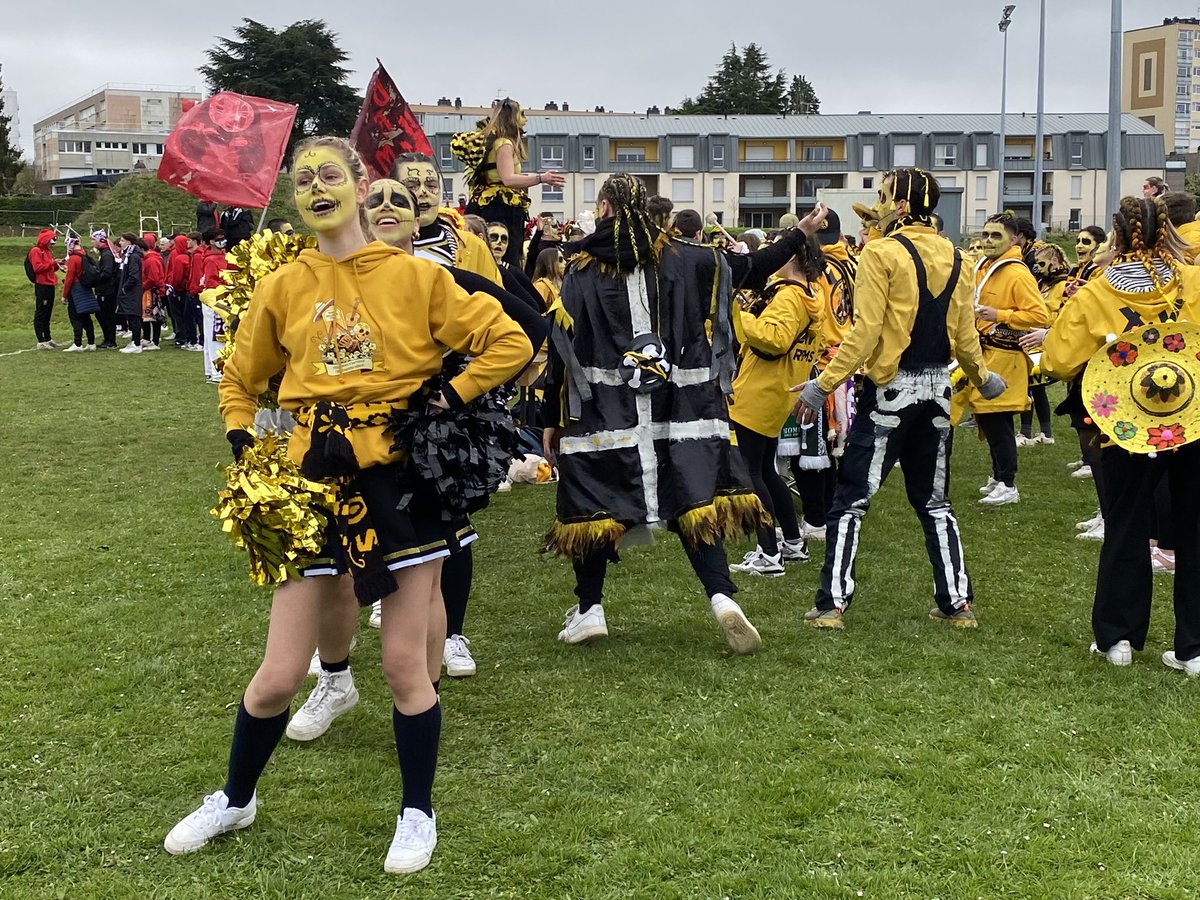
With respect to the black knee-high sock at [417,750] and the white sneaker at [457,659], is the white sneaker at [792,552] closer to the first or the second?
the white sneaker at [457,659]

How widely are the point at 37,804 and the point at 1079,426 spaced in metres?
5.02

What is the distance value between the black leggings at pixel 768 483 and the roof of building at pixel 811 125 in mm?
73034

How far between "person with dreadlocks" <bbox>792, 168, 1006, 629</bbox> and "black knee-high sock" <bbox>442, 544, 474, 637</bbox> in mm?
1819

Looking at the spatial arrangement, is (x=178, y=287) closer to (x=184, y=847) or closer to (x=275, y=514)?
(x=184, y=847)

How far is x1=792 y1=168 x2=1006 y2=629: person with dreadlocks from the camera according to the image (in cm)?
559

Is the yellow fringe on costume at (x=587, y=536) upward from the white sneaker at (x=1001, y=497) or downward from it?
upward

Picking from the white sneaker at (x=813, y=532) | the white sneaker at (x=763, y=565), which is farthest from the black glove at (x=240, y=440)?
the white sneaker at (x=813, y=532)

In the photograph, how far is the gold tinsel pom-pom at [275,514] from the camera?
344 cm

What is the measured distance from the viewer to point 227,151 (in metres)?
8.02

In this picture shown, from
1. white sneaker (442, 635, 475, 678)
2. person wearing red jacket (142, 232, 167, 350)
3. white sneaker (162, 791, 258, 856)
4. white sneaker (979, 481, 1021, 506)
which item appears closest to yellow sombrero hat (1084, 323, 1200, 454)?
white sneaker (442, 635, 475, 678)

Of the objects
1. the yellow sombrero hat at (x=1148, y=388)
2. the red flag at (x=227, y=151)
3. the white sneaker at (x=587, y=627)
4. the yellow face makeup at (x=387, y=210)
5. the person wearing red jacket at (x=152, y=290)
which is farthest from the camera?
the person wearing red jacket at (x=152, y=290)

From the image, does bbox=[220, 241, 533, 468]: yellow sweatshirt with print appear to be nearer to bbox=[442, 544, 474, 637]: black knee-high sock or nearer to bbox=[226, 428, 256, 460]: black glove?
bbox=[226, 428, 256, 460]: black glove

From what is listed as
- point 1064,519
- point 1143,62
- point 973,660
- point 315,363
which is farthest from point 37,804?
point 1143,62

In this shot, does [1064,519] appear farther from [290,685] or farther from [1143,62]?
[1143,62]
